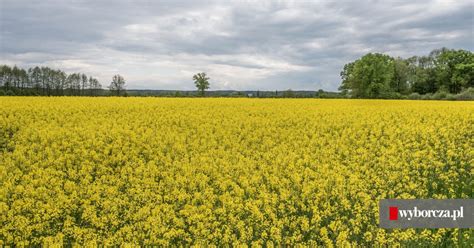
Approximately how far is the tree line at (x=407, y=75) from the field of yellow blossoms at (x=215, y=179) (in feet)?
196

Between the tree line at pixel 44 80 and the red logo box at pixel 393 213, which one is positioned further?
the tree line at pixel 44 80

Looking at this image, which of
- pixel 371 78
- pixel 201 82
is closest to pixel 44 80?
pixel 201 82

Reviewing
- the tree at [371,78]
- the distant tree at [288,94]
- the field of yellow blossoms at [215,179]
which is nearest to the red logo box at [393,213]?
the field of yellow blossoms at [215,179]

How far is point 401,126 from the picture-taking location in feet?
59.8

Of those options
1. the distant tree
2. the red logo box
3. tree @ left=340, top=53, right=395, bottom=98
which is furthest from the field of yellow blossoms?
tree @ left=340, top=53, right=395, bottom=98

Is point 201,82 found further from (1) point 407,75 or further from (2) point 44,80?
(1) point 407,75

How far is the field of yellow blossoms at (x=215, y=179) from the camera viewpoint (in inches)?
313

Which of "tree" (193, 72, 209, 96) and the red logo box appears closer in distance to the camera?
the red logo box

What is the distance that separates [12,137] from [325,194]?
36.2ft

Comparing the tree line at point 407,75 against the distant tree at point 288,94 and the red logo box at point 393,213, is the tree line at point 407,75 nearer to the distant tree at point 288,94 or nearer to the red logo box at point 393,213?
the distant tree at point 288,94

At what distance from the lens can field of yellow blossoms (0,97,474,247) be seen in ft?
26.1

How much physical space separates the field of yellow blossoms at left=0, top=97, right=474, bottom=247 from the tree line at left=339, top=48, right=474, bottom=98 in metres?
59.7

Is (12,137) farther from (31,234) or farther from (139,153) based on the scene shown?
(31,234)

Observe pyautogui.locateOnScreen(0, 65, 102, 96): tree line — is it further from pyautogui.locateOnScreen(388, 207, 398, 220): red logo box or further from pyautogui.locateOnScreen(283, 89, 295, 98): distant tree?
pyautogui.locateOnScreen(388, 207, 398, 220): red logo box
